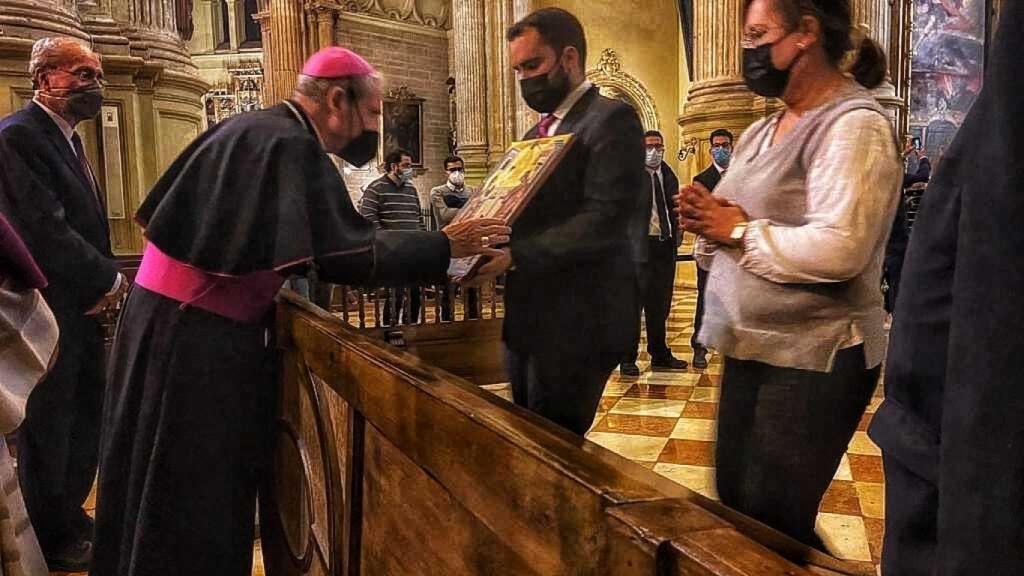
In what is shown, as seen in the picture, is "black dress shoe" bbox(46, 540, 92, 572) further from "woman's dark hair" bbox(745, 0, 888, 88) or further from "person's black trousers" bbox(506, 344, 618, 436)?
"woman's dark hair" bbox(745, 0, 888, 88)

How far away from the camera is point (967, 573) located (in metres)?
0.60

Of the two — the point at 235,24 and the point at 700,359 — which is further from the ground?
the point at 235,24

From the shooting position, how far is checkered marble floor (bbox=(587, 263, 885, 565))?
10.1 ft

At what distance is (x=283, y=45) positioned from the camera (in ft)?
53.7

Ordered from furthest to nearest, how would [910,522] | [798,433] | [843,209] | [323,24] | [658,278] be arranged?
[323,24]
[658,278]
[798,433]
[843,209]
[910,522]

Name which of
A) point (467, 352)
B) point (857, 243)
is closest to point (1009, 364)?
point (857, 243)

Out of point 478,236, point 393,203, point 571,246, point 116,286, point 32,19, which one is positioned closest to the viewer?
point 571,246

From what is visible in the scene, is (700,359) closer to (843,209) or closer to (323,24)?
(843,209)

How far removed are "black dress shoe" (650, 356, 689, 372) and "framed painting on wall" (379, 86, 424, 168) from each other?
14705 millimetres

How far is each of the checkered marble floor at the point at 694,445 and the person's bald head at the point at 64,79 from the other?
2827mm

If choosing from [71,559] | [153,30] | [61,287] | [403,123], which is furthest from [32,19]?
[403,123]

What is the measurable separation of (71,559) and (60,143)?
1.61 metres

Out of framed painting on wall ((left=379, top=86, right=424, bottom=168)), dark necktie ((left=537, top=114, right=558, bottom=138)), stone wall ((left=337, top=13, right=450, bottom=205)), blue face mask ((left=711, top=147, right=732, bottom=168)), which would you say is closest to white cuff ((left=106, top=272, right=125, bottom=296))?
dark necktie ((left=537, top=114, right=558, bottom=138))

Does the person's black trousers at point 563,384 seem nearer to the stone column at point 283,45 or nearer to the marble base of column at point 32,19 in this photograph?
the marble base of column at point 32,19
